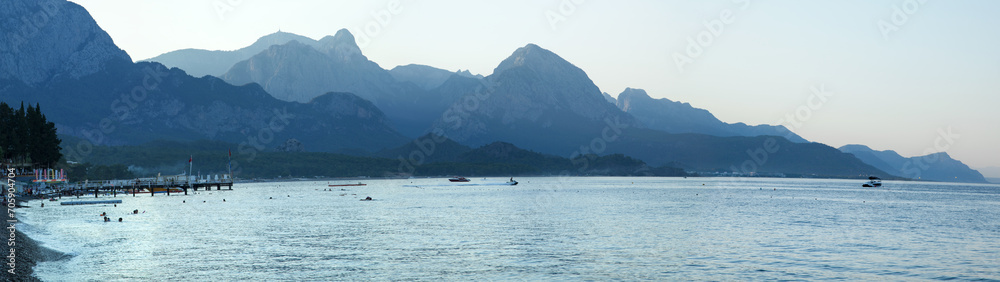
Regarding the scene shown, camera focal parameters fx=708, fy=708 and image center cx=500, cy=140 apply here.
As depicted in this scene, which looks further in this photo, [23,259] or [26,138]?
[26,138]

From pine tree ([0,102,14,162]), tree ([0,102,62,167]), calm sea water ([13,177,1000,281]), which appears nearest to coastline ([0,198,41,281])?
calm sea water ([13,177,1000,281])

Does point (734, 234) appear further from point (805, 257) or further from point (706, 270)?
point (706, 270)

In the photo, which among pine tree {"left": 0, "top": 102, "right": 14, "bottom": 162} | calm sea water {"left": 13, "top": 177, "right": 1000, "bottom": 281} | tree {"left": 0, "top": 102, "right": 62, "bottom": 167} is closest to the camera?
calm sea water {"left": 13, "top": 177, "right": 1000, "bottom": 281}

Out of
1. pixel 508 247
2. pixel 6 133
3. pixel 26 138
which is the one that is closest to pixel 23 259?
pixel 508 247

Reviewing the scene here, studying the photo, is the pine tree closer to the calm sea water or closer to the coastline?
the calm sea water

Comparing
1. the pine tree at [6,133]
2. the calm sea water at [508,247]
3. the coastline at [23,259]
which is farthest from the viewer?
the pine tree at [6,133]

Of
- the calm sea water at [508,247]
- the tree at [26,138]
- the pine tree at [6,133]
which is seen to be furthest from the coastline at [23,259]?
the tree at [26,138]

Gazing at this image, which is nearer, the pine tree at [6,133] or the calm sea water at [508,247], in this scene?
the calm sea water at [508,247]

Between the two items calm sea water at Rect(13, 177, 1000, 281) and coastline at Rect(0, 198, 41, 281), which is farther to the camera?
calm sea water at Rect(13, 177, 1000, 281)

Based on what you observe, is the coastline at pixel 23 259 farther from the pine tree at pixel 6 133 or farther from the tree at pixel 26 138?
the tree at pixel 26 138

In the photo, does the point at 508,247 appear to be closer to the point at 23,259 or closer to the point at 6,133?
the point at 23,259

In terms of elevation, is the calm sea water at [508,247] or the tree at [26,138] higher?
the tree at [26,138]

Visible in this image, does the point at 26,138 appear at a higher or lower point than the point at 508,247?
higher

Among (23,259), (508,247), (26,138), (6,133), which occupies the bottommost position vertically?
(508,247)
